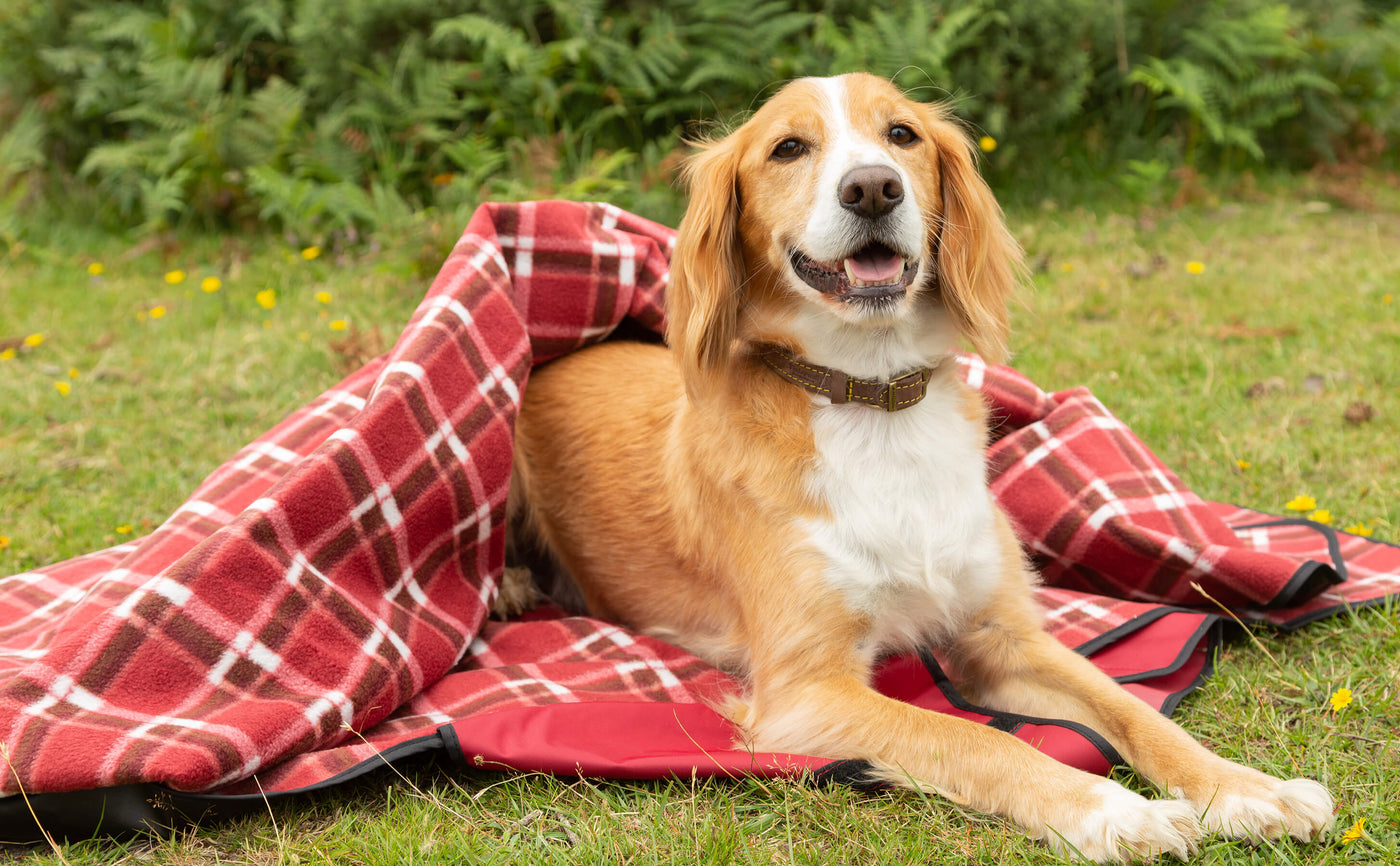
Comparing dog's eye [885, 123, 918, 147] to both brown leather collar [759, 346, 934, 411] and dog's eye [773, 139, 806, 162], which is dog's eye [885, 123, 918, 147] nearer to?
dog's eye [773, 139, 806, 162]

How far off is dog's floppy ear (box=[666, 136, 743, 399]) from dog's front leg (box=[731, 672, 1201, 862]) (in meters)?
0.86

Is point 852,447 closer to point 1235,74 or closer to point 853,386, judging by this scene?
point 853,386

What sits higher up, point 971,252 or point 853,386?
point 971,252

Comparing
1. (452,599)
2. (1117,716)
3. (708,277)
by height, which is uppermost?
(708,277)

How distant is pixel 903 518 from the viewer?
9.18ft

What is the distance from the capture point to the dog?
266cm

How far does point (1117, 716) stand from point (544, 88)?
5.24m

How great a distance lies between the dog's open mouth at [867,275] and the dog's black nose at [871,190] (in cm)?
12

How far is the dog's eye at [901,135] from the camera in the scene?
2949 mm

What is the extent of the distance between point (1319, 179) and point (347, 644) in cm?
779

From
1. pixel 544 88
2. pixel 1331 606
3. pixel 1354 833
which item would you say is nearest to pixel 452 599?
pixel 1354 833

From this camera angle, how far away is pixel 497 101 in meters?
6.76

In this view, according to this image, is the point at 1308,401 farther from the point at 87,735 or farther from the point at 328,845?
the point at 87,735

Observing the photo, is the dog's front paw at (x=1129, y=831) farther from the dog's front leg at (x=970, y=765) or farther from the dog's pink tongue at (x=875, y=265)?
the dog's pink tongue at (x=875, y=265)
